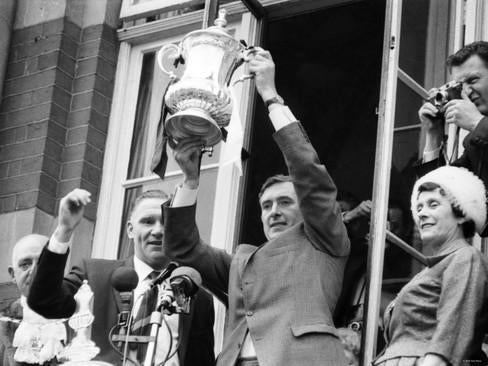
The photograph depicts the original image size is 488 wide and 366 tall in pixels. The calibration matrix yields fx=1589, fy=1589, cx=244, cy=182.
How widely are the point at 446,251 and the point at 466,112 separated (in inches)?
31.0

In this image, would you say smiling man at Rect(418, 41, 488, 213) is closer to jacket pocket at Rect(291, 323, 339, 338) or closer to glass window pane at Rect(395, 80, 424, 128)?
glass window pane at Rect(395, 80, 424, 128)

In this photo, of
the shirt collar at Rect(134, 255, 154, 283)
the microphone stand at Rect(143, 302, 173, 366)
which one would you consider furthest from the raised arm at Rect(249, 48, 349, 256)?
the shirt collar at Rect(134, 255, 154, 283)

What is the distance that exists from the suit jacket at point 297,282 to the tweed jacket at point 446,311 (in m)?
0.31

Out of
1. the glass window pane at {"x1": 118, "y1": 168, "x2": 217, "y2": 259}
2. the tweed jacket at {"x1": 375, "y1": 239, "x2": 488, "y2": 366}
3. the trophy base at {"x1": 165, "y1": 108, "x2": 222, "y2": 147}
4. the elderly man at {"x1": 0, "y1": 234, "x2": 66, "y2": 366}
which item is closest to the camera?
the tweed jacket at {"x1": 375, "y1": 239, "x2": 488, "y2": 366}

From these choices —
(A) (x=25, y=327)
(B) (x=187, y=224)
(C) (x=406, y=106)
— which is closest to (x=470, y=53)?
(C) (x=406, y=106)

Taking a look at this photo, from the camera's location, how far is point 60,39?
11.0m

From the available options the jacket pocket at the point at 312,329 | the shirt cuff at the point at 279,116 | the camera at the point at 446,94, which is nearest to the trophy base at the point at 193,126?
the shirt cuff at the point at 279,116

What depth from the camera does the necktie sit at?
7371 millimetres

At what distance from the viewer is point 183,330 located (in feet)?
26.0

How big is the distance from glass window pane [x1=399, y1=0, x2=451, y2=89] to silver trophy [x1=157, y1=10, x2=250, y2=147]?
1192 millimetres

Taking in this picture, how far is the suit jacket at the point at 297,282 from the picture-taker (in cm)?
711

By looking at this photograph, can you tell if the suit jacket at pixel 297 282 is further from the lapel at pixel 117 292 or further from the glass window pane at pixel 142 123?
the glass window pane at pixel 142 123

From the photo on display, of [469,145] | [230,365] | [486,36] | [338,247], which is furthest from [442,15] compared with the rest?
[230,365]

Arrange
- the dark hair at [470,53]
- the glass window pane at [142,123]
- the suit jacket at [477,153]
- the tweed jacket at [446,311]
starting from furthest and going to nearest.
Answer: the glass window pane at [142,123] < the dark hair at [470,53] < the suit jacket at [477,153] < the tweed jacket at [446,311]
